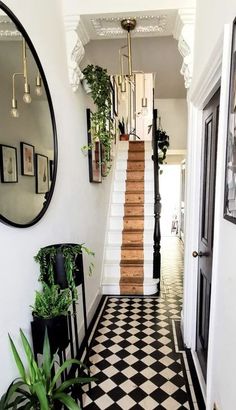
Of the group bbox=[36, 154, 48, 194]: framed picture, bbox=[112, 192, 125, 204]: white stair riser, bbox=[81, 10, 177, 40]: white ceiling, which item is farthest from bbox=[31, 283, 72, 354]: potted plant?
bbox=[112, 192, 125, 204]: white stair riser

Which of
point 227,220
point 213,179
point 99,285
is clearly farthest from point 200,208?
point 99,285

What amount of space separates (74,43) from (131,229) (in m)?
2.70

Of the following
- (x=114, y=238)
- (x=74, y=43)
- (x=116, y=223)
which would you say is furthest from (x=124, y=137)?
(x=74, y=43)

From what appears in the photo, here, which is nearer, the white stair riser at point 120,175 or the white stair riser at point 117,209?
the white stair riser at point 117,209

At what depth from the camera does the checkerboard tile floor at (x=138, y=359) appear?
5.73ft

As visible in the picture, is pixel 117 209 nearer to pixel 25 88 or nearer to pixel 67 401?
pixel 25 88

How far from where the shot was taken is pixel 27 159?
1.39 m

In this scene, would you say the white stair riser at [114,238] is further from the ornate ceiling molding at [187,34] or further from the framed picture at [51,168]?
the ornate ceiling molding at [187,34]

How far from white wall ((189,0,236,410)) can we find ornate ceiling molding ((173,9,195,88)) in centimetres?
40

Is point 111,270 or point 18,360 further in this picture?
point 111,270

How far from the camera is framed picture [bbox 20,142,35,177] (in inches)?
53.1

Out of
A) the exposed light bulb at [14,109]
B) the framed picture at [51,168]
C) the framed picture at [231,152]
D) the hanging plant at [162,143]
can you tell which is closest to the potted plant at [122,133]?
the hanging plant at [162,143]

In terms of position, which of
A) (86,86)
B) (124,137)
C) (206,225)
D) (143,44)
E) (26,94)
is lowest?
(206,225)

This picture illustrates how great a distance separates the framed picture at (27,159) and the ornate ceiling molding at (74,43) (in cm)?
96
